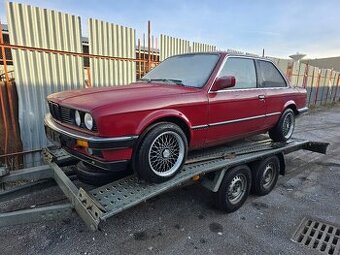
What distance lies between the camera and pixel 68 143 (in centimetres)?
269

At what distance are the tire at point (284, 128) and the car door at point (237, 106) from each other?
54cm

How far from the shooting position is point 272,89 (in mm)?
4258

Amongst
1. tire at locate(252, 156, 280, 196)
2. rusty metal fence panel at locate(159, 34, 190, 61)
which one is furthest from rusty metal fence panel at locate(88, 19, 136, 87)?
tire at locate(252, 156, 280, 196)

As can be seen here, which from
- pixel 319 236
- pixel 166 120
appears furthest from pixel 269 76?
pixel 319 236

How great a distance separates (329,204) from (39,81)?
5198mm

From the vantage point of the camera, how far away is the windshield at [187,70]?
3.36m

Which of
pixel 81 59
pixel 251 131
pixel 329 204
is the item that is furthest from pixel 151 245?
pixel 81 59

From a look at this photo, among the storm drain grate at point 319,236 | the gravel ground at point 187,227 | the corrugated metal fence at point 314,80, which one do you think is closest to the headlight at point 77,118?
the gravel ground at point 187,227

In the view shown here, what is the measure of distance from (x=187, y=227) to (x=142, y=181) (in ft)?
2.86

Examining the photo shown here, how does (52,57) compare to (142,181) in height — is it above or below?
above

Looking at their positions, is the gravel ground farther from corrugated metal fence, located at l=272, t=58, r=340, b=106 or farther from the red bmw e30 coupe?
corrugated metal fence, located at l=272, t=58, r=340, b=106

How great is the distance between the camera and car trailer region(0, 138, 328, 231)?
2303 mm

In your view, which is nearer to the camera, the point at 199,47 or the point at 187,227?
the point at 187,227

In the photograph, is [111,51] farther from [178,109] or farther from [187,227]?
[187,227]
